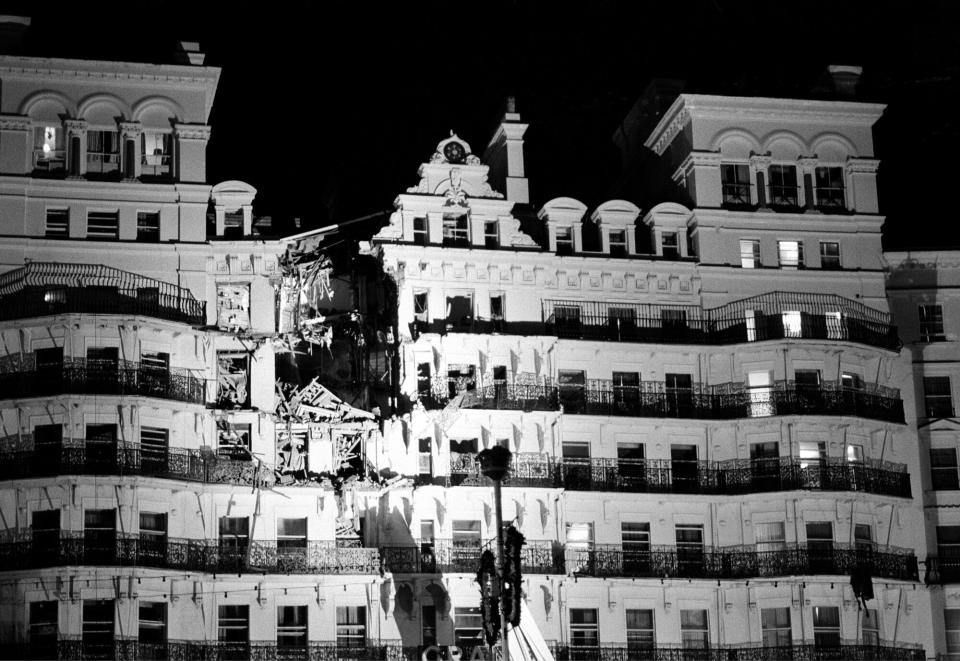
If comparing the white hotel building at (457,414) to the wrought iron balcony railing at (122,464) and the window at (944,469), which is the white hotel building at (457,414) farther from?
the window at (944,469)

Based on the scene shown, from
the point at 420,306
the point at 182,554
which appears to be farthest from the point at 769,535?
the point at 182,554

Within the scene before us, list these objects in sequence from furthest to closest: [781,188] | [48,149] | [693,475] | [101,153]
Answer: [781,188] → [693,475] → [101,153] → [48,149]

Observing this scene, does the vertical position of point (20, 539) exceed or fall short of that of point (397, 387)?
it falls short

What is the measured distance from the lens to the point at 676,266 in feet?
262

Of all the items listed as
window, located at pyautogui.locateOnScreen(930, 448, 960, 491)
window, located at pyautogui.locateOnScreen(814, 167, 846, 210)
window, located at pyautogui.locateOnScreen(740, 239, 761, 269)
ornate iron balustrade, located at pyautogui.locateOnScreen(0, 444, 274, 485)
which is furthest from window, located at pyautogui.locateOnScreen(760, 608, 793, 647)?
ornate iron balustrade, located at pyautogui.locateOnScreen(0, 444, 274, 485)

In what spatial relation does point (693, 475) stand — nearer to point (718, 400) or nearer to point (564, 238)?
point (718, 400)

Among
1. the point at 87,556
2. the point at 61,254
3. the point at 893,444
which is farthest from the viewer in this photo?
the point at 893,444

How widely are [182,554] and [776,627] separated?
23035mm

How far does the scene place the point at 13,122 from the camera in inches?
2965

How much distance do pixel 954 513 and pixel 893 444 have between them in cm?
381

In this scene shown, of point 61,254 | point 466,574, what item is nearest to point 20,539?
point 61,254

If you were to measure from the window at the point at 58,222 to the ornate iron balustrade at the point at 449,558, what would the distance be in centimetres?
1732

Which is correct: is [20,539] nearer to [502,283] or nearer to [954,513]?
[502,283]

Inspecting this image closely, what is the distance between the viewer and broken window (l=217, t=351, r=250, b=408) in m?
75.3
